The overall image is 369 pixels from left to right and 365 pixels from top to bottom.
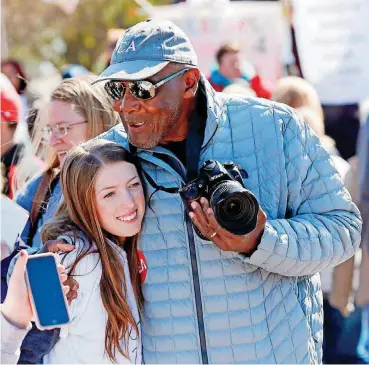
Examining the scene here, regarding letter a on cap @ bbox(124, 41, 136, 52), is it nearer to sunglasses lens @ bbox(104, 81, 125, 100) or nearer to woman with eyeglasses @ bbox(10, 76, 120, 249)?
sunglasses lens @ bbox(104, 81, 125, 100)

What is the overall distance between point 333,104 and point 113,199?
3553mm

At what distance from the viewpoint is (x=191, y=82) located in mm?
2805

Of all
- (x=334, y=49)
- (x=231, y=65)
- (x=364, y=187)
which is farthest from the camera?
(x=231, y=65)

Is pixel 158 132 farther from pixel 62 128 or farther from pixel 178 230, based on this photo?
pixel 62 128

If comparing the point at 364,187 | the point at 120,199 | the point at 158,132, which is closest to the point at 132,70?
the point at 158,132

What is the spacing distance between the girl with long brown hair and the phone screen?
0.47 meters

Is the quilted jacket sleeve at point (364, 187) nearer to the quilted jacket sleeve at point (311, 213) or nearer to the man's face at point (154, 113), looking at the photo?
the quilted jacket sleeve at point (311, 213)

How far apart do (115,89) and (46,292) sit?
76 centimetres

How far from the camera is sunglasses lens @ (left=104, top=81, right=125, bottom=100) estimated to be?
272 cm

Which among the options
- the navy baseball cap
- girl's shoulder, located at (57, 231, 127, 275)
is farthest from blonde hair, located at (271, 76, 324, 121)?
girl's shoulder, located at (57, 231, 127, 275)

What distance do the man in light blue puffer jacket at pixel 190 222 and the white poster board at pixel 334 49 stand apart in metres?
3.27

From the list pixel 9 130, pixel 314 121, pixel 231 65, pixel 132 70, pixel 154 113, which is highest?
pixel 132 70

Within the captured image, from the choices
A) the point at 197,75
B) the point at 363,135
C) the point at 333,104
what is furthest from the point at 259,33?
the point at 197,75

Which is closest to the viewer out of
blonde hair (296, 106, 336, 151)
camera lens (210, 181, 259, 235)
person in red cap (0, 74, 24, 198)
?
camera lens (210, 181, 259, 235)
